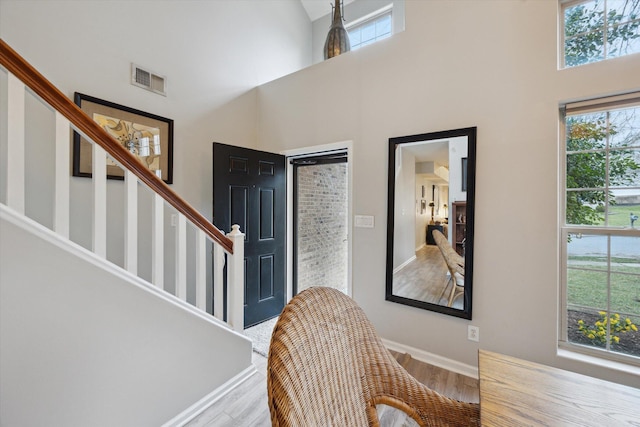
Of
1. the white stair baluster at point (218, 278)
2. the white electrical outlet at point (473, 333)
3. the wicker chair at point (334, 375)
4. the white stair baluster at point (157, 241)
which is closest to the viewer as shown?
the wicker chair at point (334, 375)

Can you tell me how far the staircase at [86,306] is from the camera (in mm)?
1084

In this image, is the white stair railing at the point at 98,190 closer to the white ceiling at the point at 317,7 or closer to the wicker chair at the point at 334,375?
the wicker chair at the point at 334,375

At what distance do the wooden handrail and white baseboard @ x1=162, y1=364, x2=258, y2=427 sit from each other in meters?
1.13

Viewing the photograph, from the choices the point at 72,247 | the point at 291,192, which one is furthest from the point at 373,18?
the point at 72,247

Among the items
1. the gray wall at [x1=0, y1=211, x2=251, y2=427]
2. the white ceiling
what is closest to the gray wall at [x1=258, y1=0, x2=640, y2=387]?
the gray wall at [x1=0, y1=211, x2=251, y2=427]

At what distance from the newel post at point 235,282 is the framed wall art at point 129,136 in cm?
92

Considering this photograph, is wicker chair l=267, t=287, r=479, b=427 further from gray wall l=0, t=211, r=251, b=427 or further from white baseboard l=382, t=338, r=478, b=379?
white baseboard l=382, t=338, r=478, b=379

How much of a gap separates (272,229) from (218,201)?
0.75 m

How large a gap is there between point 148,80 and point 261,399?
2.92 metres

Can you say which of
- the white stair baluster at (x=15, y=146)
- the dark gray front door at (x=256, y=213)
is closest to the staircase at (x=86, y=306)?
the white stair baluster at (x=15, y=146)

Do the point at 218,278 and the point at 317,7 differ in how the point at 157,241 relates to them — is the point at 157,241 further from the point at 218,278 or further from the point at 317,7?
the point at 317,7

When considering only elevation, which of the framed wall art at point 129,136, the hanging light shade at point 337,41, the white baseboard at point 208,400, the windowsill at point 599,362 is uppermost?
the hanging light shade at point 337,41

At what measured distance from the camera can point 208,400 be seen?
1805 millimetres

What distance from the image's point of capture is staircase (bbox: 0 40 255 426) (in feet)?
3.56
